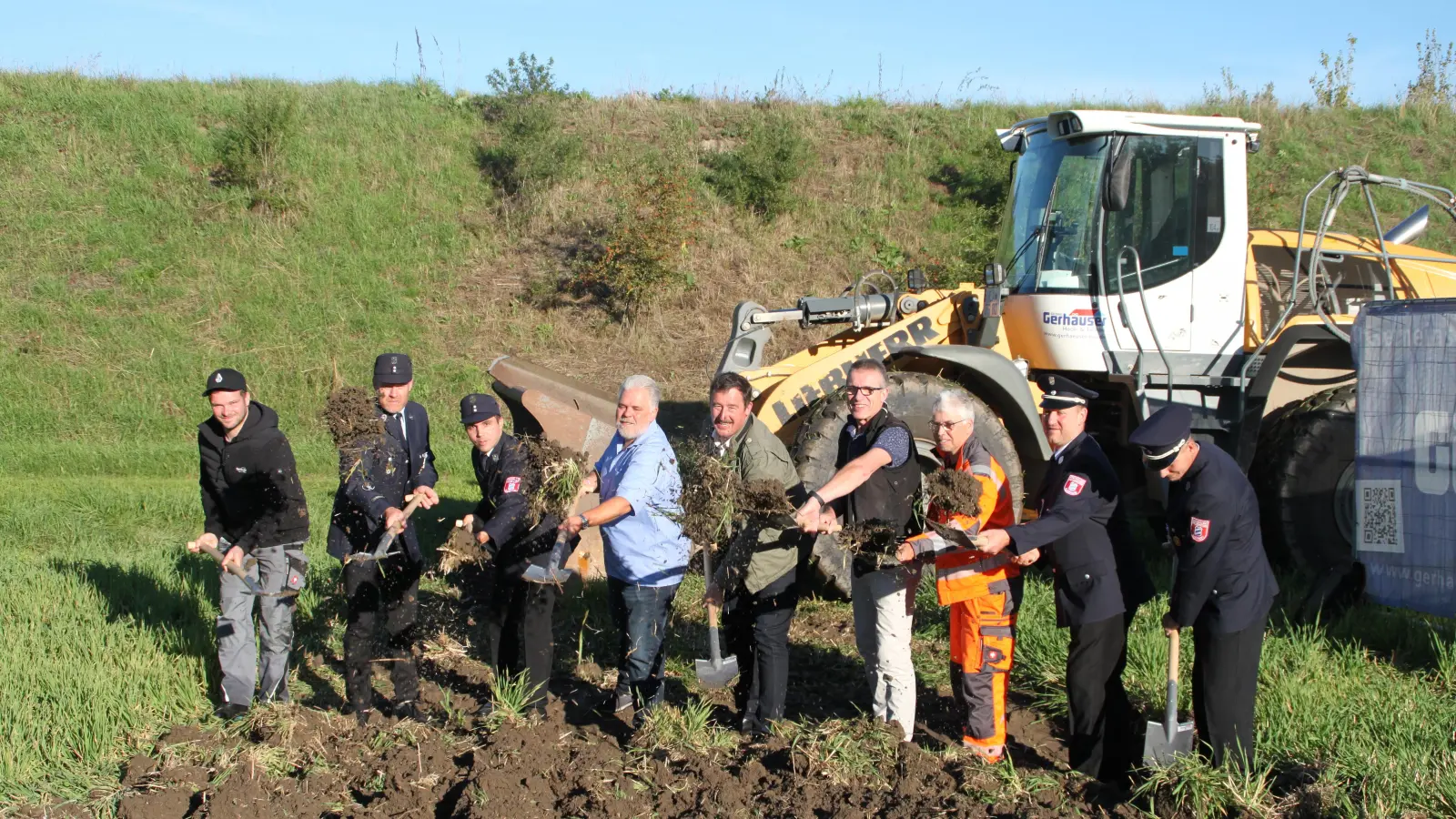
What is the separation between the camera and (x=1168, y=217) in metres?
7.52

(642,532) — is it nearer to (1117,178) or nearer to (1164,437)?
(1164,437)

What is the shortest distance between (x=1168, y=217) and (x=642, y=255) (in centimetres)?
897

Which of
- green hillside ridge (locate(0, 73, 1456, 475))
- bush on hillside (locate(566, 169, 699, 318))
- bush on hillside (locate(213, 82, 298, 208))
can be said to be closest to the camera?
green hillside ridge (locate(0, 73, 1456, 475))

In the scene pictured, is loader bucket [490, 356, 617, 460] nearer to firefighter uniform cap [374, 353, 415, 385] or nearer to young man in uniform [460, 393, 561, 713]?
young man in uniform [460, 393, 561, 713]

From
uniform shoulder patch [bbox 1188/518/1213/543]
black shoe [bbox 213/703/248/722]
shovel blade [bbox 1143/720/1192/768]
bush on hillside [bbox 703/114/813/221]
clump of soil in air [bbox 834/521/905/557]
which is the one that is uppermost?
bush on hillside [bbox 703/114/813/221]

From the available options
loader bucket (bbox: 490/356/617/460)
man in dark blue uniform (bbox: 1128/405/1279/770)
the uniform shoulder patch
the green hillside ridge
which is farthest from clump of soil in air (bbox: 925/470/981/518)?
the green hillside ridge

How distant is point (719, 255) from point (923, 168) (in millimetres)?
4351

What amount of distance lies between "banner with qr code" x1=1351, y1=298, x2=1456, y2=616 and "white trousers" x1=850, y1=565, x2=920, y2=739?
3.02m

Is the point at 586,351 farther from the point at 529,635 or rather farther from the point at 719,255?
the point at 529,635

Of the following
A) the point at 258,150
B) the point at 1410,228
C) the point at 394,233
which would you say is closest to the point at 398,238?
the point at 394,233

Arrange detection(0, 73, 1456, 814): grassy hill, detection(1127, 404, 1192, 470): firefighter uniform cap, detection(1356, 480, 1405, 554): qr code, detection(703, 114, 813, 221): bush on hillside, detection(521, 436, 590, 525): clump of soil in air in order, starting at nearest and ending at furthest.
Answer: detection(1127, 404, 1192, 470): firefighter uniform cap → detection(521, 436, 590, 525): clump of soil in air → detection(1356, 480, 1405, 554): qr code → detection(0, 73, 1456, 814): grassy hill → detection(703, 114, 813, 221): bush on hillside

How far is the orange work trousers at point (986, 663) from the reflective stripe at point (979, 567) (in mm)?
99

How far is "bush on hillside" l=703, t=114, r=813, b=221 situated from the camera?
17.9 meters

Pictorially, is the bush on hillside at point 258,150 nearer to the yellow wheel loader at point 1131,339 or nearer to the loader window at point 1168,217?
the yellow wheel loader at point 1131,339
